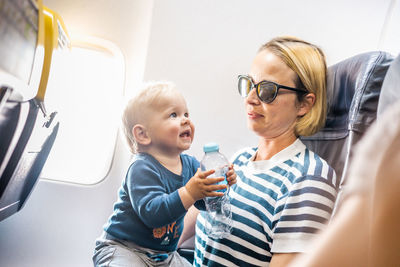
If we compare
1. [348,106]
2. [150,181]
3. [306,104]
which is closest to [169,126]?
[150,181]

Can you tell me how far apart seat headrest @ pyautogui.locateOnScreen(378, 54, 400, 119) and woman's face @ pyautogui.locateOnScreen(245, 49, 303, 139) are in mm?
381

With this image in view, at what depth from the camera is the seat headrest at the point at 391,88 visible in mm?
918

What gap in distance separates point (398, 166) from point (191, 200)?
0.85 metres

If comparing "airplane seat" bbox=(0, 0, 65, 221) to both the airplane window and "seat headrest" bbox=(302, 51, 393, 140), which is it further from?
"seat headrest" bbox=(302, 51, 393, 140)

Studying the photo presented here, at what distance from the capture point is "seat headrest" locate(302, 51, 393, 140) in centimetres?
112

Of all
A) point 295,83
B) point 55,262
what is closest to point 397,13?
point 295,83

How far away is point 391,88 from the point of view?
0.94m

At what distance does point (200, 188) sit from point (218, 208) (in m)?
0.28

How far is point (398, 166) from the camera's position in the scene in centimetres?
29

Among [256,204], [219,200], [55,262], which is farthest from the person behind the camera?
[55,262]

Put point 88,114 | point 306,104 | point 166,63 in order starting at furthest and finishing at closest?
1. point 88,114
2. point 166,63
3. point 306,104

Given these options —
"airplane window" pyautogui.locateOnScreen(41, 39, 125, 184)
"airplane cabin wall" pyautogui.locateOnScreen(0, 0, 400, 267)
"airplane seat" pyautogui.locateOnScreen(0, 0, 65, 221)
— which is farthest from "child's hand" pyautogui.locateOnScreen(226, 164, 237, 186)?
"airplane window" pyautogui.locateOnScreen(41, 39, 125, 184)

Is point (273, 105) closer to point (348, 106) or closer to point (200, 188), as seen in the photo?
point (348, 106)

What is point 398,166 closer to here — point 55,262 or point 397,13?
point 55,262
